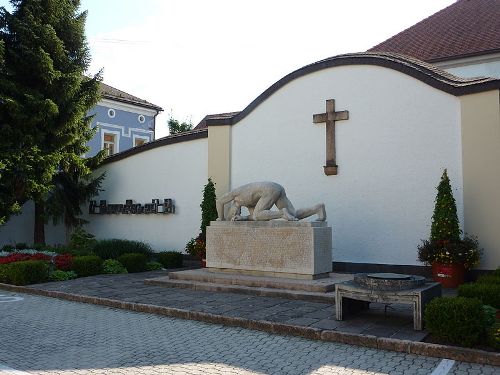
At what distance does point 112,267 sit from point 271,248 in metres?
5.81

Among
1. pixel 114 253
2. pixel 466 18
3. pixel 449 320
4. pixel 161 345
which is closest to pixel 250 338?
pixel 161 345

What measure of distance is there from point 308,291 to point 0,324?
17.6 feet

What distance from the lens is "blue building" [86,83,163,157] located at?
2647cm

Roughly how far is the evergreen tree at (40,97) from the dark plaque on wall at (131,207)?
156 centimetres

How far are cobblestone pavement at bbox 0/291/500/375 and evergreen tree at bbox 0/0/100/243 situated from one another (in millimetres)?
9252

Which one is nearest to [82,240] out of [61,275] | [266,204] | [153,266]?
[153,266]

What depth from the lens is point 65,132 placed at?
17.3 metres

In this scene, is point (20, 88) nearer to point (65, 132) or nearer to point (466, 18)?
point (65, 132)

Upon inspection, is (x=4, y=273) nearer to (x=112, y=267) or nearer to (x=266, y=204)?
(x=112, y=267)

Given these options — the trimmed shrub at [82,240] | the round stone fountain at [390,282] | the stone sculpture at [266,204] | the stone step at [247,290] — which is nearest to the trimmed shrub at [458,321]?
the round stone fountain at [390,282]

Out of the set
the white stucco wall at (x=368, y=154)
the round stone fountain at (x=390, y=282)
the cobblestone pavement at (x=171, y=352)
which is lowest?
the cobblestone pavement at (x=171, y=352)

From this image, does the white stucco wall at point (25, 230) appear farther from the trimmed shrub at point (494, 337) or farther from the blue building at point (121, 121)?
the trimmed shrub at point (494, 337)

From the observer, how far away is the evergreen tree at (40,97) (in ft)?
52.4

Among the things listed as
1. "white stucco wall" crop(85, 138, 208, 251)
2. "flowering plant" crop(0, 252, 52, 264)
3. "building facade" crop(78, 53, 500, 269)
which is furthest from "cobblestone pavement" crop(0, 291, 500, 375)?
"white stucco wall" crop(85, 138, 208, 251)
